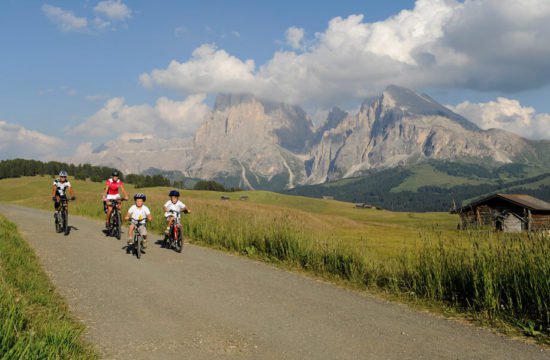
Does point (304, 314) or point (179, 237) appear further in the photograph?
point (179, 237)

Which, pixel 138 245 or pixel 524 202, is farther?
pixel 524 202

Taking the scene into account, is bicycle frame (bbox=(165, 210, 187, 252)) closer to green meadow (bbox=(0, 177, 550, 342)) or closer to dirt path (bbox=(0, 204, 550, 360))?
green meadow (bbox=(0, 177, 550, 342))

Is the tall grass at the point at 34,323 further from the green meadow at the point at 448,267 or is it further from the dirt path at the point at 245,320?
the green meadow at the point at 448,267

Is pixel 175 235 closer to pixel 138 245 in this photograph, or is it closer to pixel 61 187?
pixel 138 245

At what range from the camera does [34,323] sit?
6.62 metres

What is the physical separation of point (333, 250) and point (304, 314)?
497cm

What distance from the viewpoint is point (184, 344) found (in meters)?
6.76

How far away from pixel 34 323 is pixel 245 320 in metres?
3.23

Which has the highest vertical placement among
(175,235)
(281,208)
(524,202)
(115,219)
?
(115,219)

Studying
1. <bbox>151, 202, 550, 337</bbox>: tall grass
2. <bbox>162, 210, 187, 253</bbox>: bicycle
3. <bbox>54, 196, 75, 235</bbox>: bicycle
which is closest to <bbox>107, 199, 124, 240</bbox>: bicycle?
<bbox>54, 196, 75, 235</bbox>: bicycle

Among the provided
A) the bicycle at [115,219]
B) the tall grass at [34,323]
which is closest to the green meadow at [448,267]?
the bicycle at [115,219]

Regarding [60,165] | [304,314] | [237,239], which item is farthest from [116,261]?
[60,165]

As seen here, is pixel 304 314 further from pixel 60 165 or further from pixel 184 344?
pixel 60 165

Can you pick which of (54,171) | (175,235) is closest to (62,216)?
(175,235)
